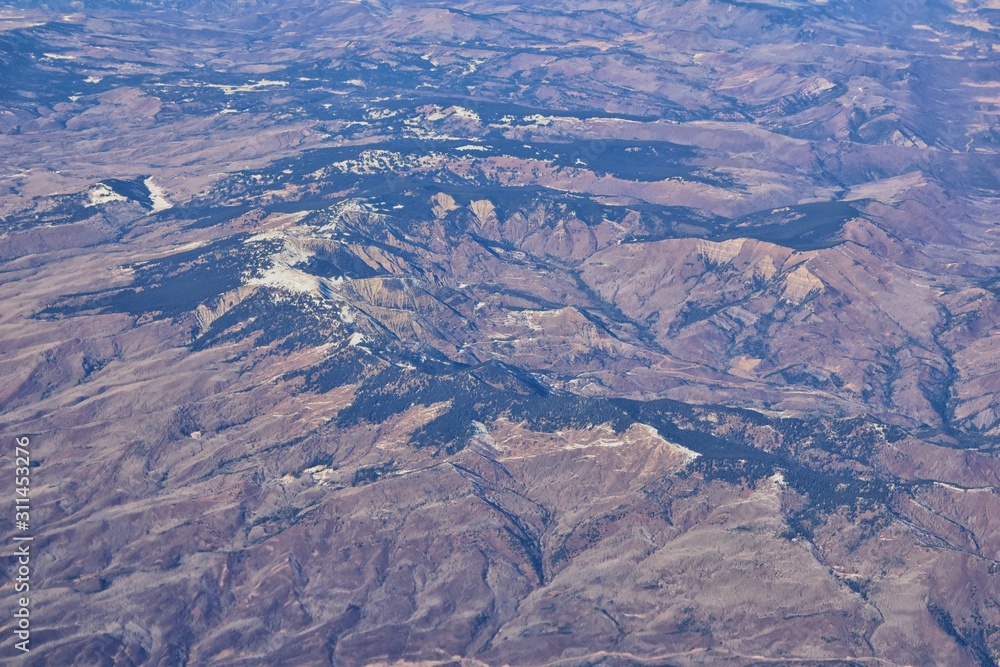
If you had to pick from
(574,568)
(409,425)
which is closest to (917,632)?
(574,568)

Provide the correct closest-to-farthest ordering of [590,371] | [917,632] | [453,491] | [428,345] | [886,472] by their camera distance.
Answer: [917,632] < [453,491] < [886,472] < [428,345] < [590,371]

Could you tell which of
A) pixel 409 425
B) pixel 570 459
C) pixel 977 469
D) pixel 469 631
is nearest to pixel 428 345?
pixel 409 425

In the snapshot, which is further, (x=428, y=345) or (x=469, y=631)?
(x=428, y=345)

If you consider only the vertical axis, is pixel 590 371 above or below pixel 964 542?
below

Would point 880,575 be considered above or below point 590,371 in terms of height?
above

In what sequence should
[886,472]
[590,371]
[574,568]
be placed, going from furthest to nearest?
[590,371] → [886,472] → [574,568]

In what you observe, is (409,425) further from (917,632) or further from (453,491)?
(917,632)

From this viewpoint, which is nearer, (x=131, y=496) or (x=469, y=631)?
(x=469, y=631)

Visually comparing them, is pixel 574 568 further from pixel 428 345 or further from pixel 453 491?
pixel 428 345

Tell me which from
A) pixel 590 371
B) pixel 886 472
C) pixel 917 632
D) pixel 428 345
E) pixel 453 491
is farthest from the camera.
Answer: pixel 590 371
